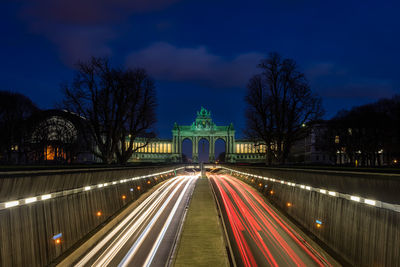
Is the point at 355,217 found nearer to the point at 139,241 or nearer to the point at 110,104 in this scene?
the point at 139,241

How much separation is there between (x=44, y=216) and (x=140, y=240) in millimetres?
5138

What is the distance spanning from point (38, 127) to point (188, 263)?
63.7 m

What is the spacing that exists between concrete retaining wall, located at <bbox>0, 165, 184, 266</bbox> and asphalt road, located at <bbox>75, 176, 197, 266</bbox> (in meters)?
1.04

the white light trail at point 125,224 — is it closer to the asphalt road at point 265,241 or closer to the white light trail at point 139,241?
the white light trail at point 139,241

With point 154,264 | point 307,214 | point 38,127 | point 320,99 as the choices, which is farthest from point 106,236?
point 38,127

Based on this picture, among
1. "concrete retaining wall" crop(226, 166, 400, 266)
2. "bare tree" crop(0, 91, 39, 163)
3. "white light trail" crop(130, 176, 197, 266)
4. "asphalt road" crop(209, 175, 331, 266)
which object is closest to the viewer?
"concrete retaining wall" crop(226, 166, 400, 266)

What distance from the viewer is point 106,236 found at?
15.9 m

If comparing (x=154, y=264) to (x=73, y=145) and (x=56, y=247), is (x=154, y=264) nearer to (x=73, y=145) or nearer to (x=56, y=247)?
(x=56, y=247)

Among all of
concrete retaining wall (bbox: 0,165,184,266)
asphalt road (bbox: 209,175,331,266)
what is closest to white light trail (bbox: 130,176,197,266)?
concrete retaining wall (bbox: 0,165,184,266)

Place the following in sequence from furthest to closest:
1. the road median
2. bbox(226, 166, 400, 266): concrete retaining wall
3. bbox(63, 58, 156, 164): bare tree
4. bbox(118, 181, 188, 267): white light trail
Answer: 1. bbox(63, 58, 156, 164): bare tree
2. bbox(118, 181, 188, 267): white light trail
3. the road median
4. bbox(226, 166, 400, 266): concrete retaining wall

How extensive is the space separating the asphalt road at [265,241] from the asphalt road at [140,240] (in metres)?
2.94

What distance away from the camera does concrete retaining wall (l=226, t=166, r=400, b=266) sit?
937 cm

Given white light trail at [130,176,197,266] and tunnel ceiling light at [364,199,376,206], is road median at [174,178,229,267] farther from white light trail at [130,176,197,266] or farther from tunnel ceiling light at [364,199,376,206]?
tunnel ceiling light at [364,199,376,206]

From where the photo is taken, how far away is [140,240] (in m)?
15.4
